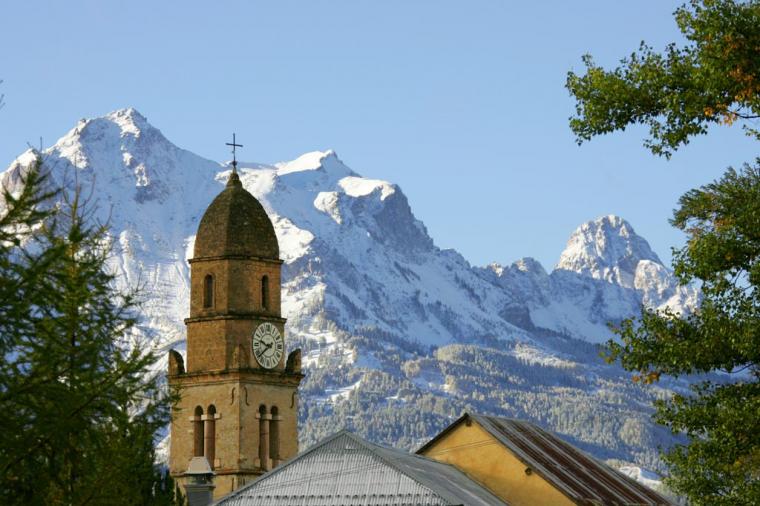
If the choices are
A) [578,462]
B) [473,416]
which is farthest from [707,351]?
[578,462]

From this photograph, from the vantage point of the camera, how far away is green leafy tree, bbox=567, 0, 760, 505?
3097 cm

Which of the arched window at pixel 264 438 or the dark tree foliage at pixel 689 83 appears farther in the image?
the arched window at pixel 264 438

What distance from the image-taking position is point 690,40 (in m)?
32.3

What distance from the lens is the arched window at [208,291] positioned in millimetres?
80000

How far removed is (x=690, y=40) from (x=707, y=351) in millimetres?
5847

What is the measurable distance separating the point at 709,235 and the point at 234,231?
5064cm

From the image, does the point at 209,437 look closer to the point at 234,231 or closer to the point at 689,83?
the point at 234,231

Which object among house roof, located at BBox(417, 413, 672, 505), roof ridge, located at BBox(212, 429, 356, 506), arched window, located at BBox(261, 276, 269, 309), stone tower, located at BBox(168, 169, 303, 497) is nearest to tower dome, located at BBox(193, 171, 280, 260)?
stone tower, located at BBox(168, 169, 303, 497)

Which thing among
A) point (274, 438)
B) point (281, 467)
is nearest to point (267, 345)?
point (274, 438)

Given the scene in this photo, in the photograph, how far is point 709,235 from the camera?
105 feet

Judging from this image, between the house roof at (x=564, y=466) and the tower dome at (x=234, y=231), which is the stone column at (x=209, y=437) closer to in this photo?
the tower dome at (x=234, y=231)

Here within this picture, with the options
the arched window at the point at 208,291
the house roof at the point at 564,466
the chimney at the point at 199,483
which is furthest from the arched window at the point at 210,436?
the house roof at the point at 564,466

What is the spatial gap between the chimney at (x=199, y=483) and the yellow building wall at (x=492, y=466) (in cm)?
947

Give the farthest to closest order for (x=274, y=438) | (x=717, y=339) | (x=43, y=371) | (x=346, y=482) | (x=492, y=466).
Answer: (x=274, y=438) → (x=492, y=466) → (x=346, y=482) → (x=717, y=339) → (x=43, y=371)
